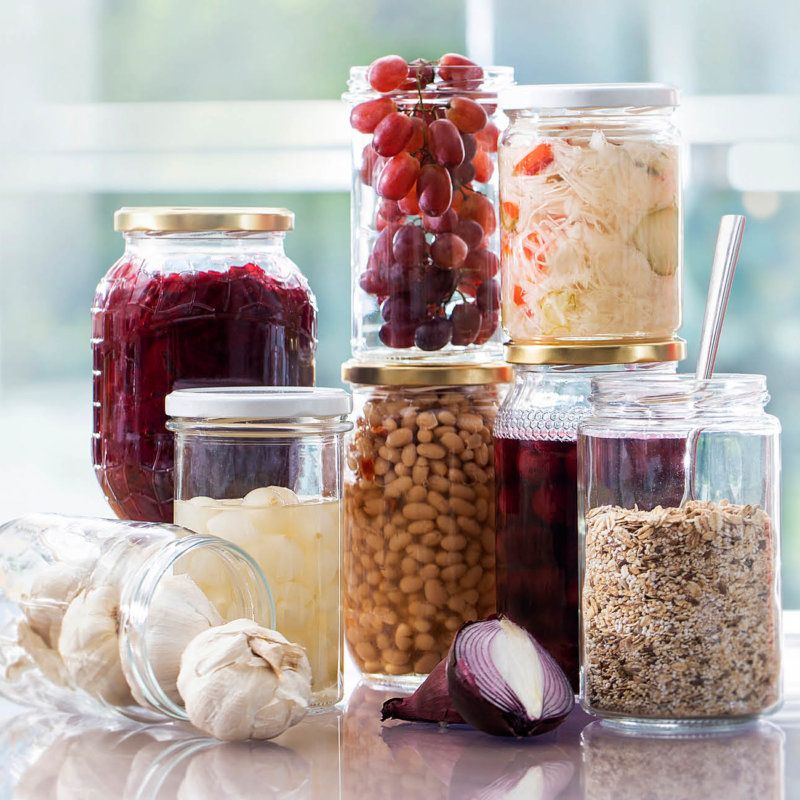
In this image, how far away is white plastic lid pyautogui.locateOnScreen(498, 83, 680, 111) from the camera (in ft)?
2.62

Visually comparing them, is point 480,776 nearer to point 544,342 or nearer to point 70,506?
point 544,342

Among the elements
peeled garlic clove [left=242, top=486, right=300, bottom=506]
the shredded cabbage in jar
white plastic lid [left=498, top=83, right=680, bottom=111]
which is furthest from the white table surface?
white plastic lid [left=498, top=83, right=680, bottom=111]

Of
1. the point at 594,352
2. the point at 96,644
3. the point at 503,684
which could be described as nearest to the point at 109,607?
the point at 96,644

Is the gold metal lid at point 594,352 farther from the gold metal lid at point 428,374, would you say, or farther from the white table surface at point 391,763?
the white table surface at point 391,763

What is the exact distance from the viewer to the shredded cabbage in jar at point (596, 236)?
0.80 metres

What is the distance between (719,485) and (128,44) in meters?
2.37

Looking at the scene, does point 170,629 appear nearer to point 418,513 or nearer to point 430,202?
point 418,513

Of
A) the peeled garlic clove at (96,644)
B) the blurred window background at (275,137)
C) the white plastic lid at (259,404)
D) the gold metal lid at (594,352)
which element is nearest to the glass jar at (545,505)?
Answer: the gold metal lid at (594,352)

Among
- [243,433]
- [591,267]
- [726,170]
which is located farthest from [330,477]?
[726,170]

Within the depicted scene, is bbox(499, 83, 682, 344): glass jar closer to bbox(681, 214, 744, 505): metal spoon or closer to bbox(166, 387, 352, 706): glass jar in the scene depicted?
bbox(681, 214, 744, 505): metal spoon

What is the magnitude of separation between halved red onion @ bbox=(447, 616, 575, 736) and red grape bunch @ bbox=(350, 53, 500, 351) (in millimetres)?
219

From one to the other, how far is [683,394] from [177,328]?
1.12ft

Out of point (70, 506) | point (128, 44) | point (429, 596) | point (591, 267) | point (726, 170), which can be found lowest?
point (70, 506)

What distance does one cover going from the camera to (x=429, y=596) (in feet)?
2.76
